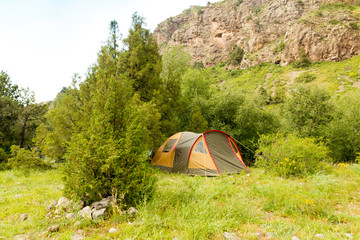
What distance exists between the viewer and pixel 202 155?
27.6 ft

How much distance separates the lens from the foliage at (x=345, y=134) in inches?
512

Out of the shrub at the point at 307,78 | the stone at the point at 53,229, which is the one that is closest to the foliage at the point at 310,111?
the stone at the point at 53,229

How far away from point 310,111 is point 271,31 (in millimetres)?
57841

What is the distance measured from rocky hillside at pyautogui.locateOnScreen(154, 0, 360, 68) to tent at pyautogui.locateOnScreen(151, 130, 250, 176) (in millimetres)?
18972

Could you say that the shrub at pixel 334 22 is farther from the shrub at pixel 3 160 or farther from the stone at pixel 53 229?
the shrub at pixel 3 160

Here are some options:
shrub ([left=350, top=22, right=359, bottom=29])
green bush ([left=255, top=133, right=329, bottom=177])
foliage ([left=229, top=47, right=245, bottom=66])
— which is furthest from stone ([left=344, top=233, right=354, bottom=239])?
foliage ([left=229, top=47, right=245, bottom=66])

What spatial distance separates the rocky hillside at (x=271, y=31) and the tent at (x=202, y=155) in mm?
18972

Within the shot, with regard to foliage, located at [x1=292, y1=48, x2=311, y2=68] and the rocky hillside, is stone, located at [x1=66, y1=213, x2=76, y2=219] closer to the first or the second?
the rocky hillside

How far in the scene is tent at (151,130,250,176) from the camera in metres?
8.20

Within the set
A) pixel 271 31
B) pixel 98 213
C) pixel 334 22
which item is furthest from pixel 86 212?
pixel 271 31

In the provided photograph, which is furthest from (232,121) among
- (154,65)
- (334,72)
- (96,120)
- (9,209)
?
(334,72)

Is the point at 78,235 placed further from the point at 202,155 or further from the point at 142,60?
the point at 142,60

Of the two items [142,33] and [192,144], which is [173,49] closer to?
[142,33]

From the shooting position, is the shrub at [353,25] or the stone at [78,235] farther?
the shrub at [353,25]
